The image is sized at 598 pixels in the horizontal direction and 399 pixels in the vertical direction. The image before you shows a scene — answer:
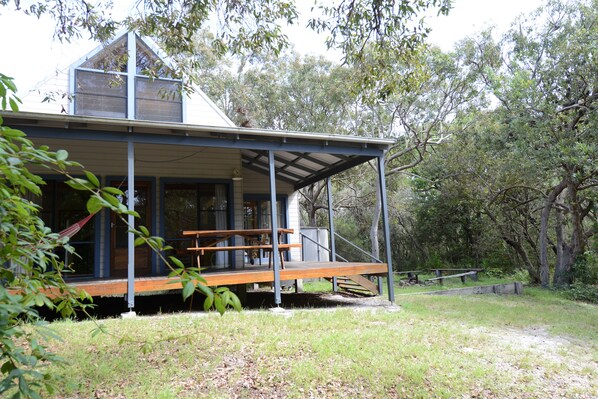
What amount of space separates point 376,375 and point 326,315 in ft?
8.59

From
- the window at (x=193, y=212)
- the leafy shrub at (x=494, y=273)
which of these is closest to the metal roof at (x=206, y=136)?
the window at (x=193, y=212)

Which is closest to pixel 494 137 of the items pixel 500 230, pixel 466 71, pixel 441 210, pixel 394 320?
pixel 466 71

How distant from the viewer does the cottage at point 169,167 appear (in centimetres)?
779

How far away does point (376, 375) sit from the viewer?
4516mm

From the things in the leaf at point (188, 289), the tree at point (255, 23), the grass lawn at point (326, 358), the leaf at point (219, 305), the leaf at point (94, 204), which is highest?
the tree at point (255, 23)

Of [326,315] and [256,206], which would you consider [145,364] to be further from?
[256,206]

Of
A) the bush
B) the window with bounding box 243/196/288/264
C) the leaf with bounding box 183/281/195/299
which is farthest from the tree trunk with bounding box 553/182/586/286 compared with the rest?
the leaf with bounding box 183/281/195/299

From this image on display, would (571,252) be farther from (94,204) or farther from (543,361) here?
(94,204)

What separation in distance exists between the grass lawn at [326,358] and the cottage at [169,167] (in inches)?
66.2

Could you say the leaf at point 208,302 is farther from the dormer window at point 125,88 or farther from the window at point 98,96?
the window at point 98,96

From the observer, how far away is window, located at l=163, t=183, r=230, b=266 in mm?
9594

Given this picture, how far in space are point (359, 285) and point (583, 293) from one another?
6253 millimetres

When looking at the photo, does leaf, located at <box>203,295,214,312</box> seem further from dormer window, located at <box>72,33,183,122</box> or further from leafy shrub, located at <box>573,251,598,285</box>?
leafy shrub, located at <box>573,251,598,285</box>

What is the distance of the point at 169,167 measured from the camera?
9.56 metres
